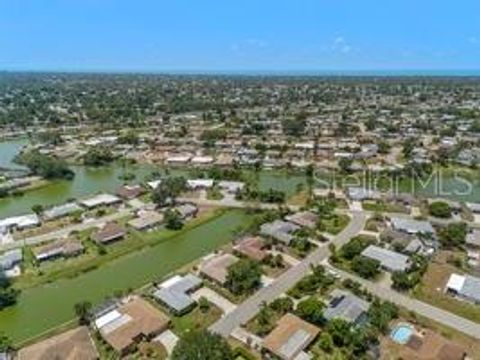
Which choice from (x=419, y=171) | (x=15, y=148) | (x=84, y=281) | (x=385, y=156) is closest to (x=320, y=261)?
(x=84, y=281)

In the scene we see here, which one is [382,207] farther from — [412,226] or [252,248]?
[252,248]

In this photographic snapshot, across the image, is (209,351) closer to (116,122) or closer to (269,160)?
(269,160)

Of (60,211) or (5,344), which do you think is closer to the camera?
(5,344)

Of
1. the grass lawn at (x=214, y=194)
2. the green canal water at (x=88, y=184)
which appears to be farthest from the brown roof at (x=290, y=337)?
the green canal water at (x=88, y=184)

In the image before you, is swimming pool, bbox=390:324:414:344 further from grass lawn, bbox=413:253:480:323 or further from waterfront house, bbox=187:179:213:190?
waterfront house, bbox=187:179:213:190

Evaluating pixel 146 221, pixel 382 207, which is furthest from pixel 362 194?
pixel 146 221

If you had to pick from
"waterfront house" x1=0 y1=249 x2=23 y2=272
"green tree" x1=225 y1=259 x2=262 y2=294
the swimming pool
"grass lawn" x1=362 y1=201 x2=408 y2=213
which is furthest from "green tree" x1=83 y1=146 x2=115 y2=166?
the swimming pool

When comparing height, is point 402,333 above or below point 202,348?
below
